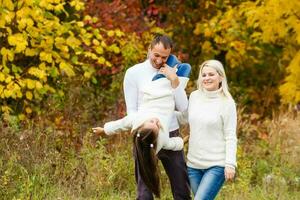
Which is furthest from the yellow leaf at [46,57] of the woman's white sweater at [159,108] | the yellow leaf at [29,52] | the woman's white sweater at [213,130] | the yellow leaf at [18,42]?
the woman's white sweater at [213,130]

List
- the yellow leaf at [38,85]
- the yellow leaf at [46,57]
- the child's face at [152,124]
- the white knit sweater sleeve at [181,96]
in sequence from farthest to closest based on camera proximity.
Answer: the yellow leaf at [46,57], the yellow leaf at [38,85], the white knit sweater sleeve at [181,96], the child's face at [152,124]

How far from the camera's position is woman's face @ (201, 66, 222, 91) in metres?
5.89

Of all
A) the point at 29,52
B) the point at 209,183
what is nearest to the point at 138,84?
the point at 209,183

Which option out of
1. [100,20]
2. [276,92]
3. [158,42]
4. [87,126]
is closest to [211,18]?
[276,92]

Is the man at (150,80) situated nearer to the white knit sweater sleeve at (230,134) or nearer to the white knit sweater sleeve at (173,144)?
the white knit sweater sleeve at (173,144)

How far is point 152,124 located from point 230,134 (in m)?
0.60

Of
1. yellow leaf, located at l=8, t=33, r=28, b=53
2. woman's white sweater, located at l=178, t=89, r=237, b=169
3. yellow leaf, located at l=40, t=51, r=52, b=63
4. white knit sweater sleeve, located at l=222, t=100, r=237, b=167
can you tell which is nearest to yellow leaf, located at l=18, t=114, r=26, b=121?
yellow leaf, located at l=40, t=51, r=52, b=63

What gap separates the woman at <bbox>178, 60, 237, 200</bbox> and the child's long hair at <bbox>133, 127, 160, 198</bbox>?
0.31 metres

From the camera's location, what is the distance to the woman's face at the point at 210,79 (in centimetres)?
589

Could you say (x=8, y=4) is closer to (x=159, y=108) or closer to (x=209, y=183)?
→ (x=159, y=108)

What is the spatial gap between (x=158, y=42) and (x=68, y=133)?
3.11 meters

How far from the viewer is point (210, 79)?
590 centimetres

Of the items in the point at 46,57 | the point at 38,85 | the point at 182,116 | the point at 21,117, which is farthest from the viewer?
the point at 21,117

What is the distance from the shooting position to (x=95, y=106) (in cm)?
1001
